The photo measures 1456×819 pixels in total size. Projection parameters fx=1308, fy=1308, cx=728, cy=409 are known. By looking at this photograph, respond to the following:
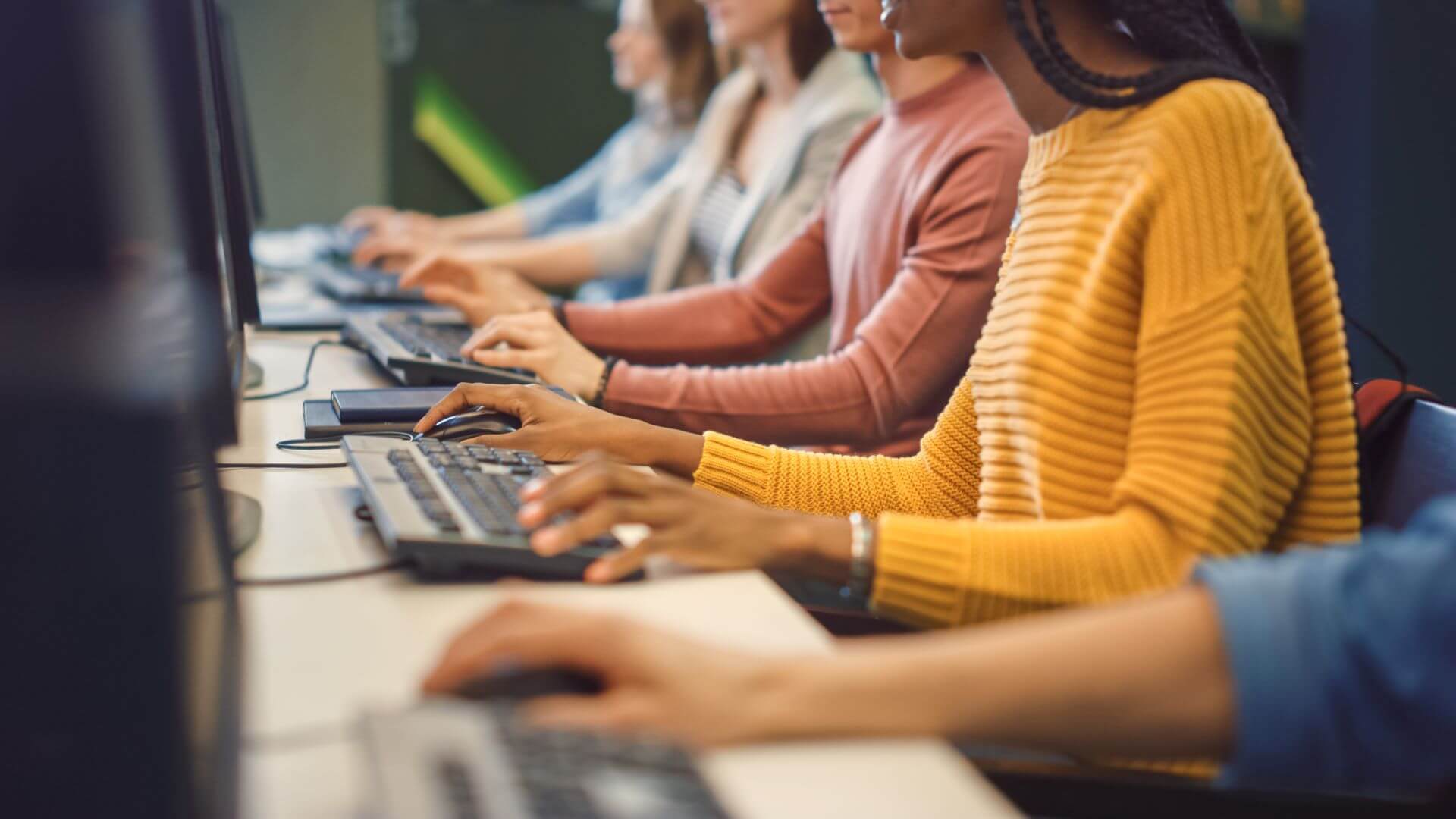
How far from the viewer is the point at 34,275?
18.6 inches

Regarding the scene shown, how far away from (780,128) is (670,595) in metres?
1.56

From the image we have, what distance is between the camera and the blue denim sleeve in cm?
50

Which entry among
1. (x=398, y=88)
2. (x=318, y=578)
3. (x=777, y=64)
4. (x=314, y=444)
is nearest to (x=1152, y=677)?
(x=318, y=578)

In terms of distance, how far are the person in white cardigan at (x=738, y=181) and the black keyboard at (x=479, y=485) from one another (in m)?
0.86

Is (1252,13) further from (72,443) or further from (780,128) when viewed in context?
(72,443)

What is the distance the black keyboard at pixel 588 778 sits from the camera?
0.43 meters

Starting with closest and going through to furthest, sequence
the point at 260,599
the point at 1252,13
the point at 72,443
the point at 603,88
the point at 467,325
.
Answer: the point at 72,443 < the point at 260,599 < the point at 467,325 < the point at 1252,13 < the point at 603,88

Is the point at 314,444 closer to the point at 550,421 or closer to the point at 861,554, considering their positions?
the point at 550,421

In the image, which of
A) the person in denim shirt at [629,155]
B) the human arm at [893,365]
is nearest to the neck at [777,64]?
the person in denim shirt at [629,155]

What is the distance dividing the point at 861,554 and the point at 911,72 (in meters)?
0.96

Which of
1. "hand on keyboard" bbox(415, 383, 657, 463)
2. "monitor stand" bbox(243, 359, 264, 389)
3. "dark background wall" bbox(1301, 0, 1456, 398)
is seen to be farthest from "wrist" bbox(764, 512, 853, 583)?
"dark background wall" bbox(1301, 0, 1456, 398)

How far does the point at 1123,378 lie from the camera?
2.80 feet

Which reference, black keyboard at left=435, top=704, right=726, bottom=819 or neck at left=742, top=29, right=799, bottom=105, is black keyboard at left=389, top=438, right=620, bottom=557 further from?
neck at left=742, top=29, right=799, bottom=105

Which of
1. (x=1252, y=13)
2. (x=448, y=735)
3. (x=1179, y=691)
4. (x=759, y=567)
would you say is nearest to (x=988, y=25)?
(x=759, y=567)
